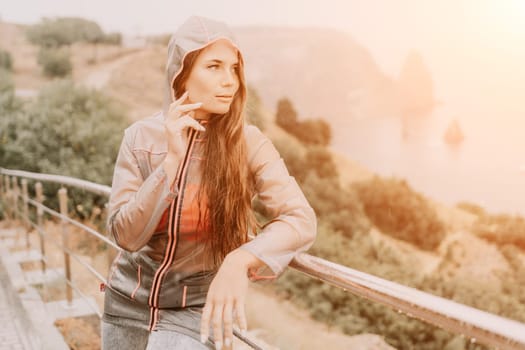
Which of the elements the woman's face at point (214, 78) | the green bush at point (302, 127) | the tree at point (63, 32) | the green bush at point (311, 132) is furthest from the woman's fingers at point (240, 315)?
the tree at point (63, 32)

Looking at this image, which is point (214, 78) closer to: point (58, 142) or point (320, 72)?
point (58, 142)

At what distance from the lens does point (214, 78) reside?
4.10ft

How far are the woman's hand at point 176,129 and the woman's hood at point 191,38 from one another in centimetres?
10

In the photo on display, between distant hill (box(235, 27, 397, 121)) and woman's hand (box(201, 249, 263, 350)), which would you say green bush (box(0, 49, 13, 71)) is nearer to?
distant hill (box(235, 27, 397, 121))

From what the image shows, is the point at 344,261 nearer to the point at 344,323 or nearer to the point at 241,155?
the point at 344,323

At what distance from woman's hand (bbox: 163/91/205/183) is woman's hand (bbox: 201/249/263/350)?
0.22 m

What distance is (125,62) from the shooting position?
1660 inches

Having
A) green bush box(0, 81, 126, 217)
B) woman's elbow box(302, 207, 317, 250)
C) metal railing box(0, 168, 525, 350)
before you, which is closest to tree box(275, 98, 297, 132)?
green bush box(0, 81, 126, 217)

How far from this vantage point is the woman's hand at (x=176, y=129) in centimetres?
115

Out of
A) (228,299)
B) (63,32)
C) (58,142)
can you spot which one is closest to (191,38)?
(228,299)

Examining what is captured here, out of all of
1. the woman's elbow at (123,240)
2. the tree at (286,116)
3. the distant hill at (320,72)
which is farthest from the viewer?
the distant hill at (320,72)

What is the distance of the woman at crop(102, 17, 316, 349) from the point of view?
1.16 m

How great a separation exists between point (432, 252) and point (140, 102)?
65.2 ft

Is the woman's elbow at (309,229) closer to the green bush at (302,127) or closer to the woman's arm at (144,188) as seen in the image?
the woman's arm at (144,188)
